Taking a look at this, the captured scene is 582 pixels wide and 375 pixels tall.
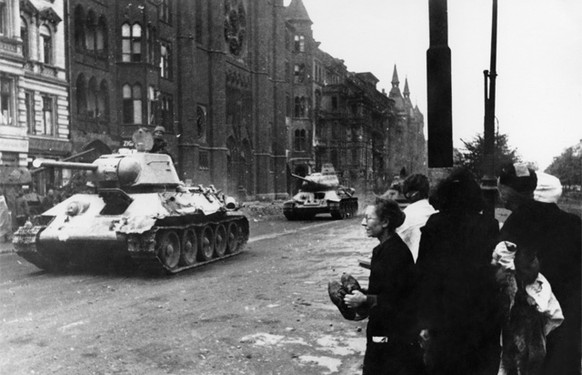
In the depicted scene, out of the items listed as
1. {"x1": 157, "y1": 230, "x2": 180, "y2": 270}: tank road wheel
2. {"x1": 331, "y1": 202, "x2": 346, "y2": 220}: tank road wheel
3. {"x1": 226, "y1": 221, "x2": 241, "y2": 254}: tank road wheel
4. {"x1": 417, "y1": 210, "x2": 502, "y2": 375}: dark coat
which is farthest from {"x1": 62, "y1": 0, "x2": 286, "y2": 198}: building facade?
{"x1": 417, "y1": 210, "x2": 502, "y2": 375}: dark coat

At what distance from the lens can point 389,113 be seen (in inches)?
2630

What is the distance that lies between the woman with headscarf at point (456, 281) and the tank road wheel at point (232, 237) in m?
11.3

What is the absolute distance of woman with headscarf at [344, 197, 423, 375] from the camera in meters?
3.72

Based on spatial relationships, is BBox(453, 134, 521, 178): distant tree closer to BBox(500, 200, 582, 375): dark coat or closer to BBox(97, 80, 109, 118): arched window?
BBox(500, 200, 582, 375): dark coat

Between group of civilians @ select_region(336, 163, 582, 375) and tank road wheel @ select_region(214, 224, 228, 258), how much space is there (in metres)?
10.5

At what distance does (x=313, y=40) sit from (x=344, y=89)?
6.07 m

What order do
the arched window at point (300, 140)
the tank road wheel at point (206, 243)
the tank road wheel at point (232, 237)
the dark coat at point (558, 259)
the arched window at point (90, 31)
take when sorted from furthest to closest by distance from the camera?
the arched window at point (300, 140), the arched window at point (90, 31), the tank road wheel at point (232, 237), the tank road wheel at point (206, 243), the dark coat at point (558, 259)

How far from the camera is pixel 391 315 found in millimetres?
3730

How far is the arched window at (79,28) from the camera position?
1149 inches

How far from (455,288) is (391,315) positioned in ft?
1.38

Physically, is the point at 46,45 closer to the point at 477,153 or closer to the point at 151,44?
the point at 151,44

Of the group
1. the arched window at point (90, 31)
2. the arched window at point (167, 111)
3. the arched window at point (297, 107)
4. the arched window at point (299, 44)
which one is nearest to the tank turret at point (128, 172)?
the arched window at point (90, 31)

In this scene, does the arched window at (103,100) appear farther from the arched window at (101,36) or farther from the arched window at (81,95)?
the arched window at (101,36)

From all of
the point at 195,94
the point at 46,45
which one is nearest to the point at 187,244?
the point at 46,45
